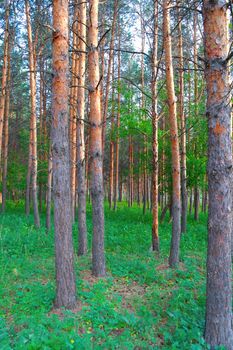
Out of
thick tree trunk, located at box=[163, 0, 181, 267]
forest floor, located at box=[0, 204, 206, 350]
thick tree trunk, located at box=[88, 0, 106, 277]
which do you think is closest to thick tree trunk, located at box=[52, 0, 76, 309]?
forest floor, located at box=[0, 204, 206, 350]

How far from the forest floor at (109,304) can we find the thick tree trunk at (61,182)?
41cm

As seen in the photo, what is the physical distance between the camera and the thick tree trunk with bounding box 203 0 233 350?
4457mm

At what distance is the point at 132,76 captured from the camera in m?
23.8

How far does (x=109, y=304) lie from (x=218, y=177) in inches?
115

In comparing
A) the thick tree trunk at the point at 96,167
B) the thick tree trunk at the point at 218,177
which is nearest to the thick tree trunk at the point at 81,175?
the thick tree trunk at the point at 96,167

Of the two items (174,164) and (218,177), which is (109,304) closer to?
(218,177)

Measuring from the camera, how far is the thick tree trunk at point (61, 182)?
5.49 m

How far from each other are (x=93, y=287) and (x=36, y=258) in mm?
2897

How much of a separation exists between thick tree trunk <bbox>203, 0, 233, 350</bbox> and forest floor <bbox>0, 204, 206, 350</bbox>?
1.48 ft

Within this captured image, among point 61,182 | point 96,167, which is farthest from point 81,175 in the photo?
point 61,182

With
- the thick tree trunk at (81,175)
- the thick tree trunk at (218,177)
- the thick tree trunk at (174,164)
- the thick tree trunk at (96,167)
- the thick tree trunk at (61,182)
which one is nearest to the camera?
the thick tree trunk at (218,177)

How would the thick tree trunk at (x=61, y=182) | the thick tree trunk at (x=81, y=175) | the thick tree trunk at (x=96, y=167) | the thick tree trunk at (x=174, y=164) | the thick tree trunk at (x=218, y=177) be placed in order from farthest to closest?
the thick tree trunk at (x=81, y=175) < the thick tree trunk at (x=174, y=164) < the thick tree trunk at (x=96, y=167) < the thick tree trunk at (x=61, y=182) < the thick tree trunk at (x=218, y=177)

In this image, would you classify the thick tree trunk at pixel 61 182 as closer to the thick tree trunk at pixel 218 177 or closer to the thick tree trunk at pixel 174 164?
the thick tree trunk at pixel 218 177

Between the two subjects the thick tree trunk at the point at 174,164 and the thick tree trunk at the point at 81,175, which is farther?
the thick tree trunk at the point at 81,175
